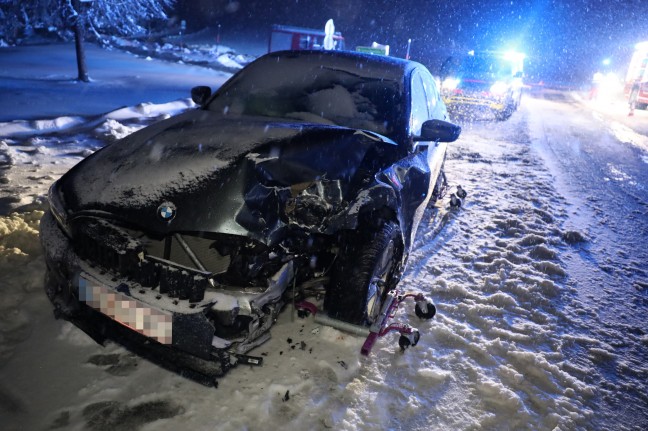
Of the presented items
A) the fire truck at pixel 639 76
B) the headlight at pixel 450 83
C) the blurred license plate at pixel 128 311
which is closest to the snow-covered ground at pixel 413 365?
the blurred license plate at pixel 128 311

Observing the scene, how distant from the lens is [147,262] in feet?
6.86

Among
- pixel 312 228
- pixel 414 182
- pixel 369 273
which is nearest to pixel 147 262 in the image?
pixel 312 228

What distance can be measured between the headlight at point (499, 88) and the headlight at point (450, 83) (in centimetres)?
114

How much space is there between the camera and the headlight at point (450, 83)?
45.4 ft

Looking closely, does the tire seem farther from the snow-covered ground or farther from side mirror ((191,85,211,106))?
side mirror ((191,85,211,106))

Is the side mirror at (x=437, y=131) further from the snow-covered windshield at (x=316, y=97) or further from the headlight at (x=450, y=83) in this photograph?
the headlight at (x=450, y=83)

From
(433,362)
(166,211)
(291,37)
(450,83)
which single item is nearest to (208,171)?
(166,211)

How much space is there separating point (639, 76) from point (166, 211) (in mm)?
26335

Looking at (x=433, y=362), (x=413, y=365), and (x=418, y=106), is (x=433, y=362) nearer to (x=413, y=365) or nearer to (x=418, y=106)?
(x=413, y=365)

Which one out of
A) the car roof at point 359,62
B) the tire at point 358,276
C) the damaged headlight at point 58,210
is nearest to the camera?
the damaged headlight at point 58,210

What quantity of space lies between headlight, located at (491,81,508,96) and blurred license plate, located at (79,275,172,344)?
13546 millimetres

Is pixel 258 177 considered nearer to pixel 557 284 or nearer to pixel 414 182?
pixel 414 182

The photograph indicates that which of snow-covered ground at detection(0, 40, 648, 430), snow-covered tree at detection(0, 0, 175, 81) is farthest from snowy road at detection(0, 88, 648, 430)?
snow-covered tree at detection(0, 0, 175, 81)

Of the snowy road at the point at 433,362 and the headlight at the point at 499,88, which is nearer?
the snowy road at the point at 433,362
